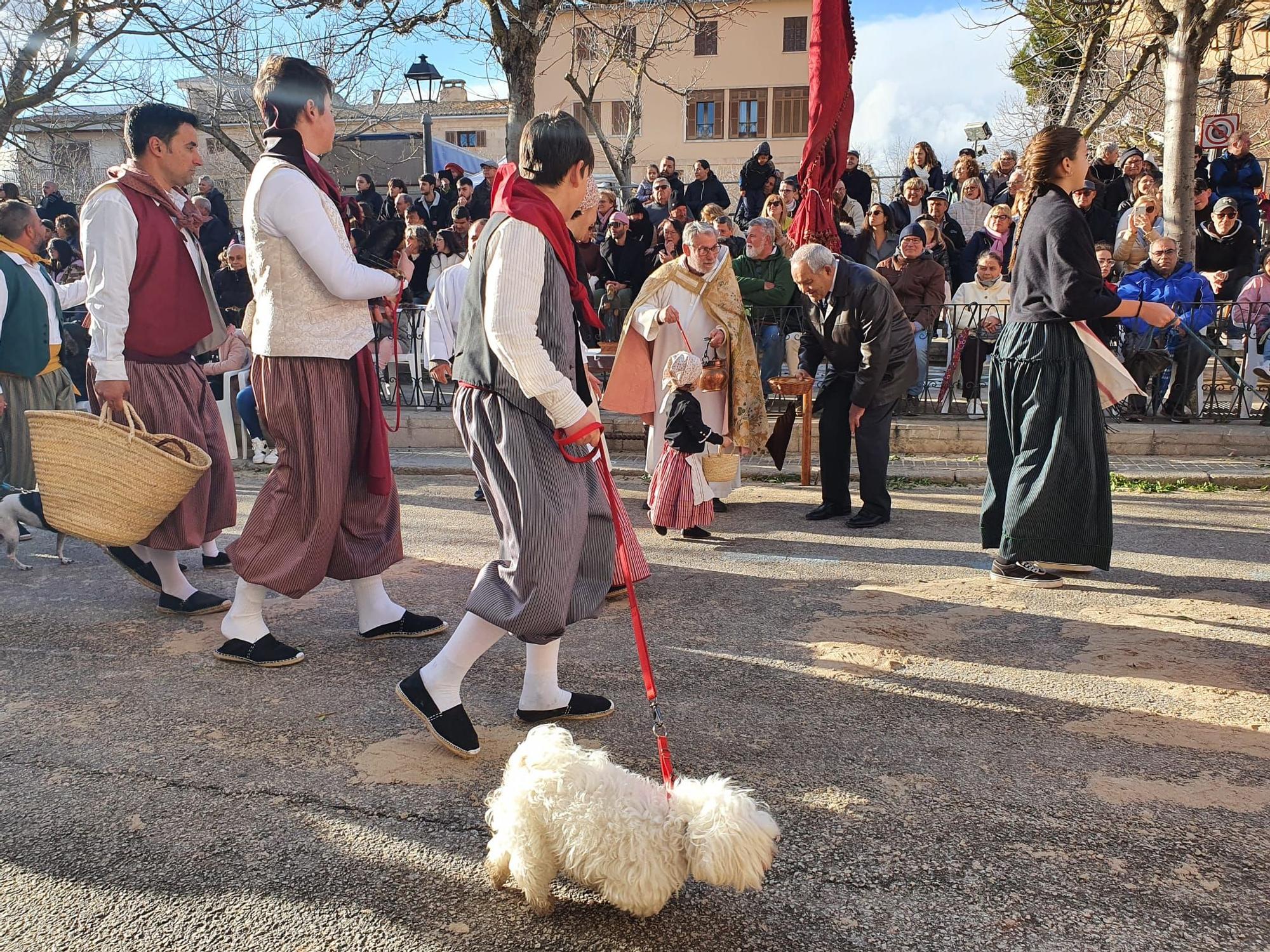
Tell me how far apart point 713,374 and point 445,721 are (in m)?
4.02

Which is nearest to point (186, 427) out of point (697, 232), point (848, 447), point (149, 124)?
point (149, 124)

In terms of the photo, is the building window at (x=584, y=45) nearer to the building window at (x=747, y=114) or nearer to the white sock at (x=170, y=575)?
the white sock at (x=170, y=575)

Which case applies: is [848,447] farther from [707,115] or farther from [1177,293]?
[707,115]

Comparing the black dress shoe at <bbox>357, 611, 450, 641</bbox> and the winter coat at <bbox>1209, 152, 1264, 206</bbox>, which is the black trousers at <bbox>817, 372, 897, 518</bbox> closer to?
the black dress shoe at <bbox>357, 611, 450, 641</bbox>

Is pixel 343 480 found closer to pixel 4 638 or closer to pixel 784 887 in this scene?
pixel 4 638

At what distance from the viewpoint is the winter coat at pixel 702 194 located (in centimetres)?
1552

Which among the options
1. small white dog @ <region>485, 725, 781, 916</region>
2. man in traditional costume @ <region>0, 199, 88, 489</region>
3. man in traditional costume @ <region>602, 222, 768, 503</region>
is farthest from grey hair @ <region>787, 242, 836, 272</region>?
small white dog @ <region>485, 725, 781, 916</region>

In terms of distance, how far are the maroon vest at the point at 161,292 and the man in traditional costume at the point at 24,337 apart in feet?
6.01

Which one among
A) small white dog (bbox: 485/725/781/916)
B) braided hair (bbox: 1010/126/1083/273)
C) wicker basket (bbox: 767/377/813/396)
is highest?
braided hair (bbox: 1010/126/1083/273)

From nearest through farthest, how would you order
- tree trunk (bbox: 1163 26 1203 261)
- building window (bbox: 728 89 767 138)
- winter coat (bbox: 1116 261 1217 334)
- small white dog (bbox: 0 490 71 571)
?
small white dog (bbox: 0 490 71 571) → winter coat (bbox: 1116 261 1217 334) → tree trunk (bbox: 1163 26 1203 261) → building window (bbox: 728 89 767 138)

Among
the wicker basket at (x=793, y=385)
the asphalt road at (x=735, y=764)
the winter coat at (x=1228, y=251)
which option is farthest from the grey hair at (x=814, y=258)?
the winter coat at (x=1228, y=251)

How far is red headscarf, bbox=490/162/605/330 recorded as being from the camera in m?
3.19

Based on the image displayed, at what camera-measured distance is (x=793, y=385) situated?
7.80 m

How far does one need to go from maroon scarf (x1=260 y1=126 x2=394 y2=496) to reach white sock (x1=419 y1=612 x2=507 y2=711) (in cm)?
123
